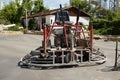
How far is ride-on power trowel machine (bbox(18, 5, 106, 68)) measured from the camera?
16.1 metres

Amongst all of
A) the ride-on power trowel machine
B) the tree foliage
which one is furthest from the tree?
the ride-on power trowel machine

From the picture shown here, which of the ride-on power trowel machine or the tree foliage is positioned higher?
the tree foliage

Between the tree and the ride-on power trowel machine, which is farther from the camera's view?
the tree

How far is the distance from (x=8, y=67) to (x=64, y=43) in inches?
128

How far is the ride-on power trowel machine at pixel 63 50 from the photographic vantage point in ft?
53.0

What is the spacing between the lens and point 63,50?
16.4 metres

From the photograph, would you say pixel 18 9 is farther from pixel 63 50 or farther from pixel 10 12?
pixel 63 50

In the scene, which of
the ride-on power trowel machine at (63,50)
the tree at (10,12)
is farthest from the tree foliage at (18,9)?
the ride-on power trowel machine at (63,50)

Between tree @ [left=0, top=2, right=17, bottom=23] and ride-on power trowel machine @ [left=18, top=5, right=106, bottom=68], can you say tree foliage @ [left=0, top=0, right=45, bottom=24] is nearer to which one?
tree @ [left=0, top=2, right=17, bottom=23]

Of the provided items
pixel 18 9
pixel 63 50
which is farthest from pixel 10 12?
pixel 63 50

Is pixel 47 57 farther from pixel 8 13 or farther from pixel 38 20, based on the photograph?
pixel 8 13

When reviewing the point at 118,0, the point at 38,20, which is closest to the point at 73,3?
the point at 118,0

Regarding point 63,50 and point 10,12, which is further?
point 10,12

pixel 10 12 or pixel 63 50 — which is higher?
pixel 10 12
